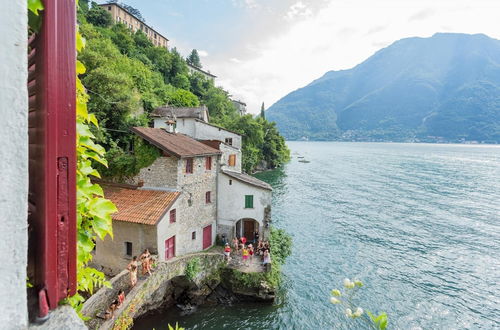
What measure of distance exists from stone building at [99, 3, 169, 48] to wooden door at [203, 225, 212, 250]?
252 feet

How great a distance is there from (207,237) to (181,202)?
5.36 metres

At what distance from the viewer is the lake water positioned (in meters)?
19.8

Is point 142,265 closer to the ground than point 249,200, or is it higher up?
closer to the ground

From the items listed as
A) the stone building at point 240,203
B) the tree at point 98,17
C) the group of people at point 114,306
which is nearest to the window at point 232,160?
the stone building at point 240,203

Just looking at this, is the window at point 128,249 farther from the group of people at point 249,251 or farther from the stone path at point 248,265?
the stone path at point 248,265

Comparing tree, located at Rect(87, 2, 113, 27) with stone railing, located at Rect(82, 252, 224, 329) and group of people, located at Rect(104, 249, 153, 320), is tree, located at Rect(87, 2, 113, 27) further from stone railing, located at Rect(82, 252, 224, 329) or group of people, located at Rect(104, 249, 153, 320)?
stone railing, located at Rect(82, 252, 224, 329)

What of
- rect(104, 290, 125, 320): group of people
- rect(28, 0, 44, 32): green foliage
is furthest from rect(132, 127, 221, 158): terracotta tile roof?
rect(28, 0, 44, 32): green foliage

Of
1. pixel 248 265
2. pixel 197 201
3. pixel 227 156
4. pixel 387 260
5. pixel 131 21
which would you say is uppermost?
pixel 131 21

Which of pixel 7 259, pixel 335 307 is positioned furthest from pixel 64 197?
pixel 335 307

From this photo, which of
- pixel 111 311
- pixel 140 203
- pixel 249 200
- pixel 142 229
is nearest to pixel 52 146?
pixel 111 311

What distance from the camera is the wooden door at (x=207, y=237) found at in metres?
24.1

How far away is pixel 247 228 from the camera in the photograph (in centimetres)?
2758

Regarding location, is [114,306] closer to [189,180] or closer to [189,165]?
[189,180]

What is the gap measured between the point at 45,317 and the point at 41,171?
0.76m
